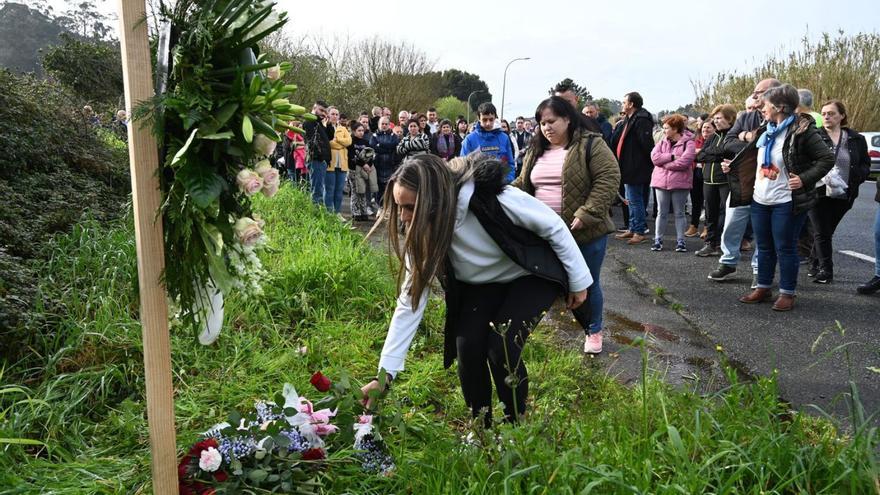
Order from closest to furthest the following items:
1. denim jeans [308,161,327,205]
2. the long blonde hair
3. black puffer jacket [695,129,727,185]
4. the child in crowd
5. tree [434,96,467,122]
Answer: the long blonde hair, black puffer jacket [695,129,727,185], denim jeans [308,161,327,205], the child in crowd, tree [434,96,467,122]

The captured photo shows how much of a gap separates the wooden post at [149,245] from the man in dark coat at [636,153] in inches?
298

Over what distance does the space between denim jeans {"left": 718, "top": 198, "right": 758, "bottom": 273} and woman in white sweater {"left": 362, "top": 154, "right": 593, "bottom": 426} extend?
13.1ft

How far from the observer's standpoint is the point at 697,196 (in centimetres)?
954

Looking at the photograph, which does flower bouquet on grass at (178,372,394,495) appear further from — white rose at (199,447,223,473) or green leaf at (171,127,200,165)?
green leaf at (171,127,200,165)

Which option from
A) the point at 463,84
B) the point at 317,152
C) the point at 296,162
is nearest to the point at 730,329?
the point at 317,152

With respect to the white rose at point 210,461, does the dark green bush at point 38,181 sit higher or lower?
higher

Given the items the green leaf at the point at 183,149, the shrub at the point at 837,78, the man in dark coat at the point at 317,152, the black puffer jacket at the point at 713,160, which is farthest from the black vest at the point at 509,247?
the shrub at the point at 837,78

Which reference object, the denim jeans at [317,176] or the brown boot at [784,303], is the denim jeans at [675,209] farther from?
the denim jeans at [317,176]

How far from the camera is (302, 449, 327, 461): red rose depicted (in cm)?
236

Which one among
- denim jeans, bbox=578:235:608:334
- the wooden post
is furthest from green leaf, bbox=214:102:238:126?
denim jeans, bbox=578:235:608:334

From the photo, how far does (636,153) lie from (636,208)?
0.78m

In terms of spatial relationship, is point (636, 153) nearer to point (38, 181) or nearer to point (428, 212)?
point (428, 212)

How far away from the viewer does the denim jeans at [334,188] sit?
1040 cm

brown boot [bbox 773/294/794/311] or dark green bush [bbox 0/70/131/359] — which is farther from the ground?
dark green bush [bbox 0/70/131/359]
